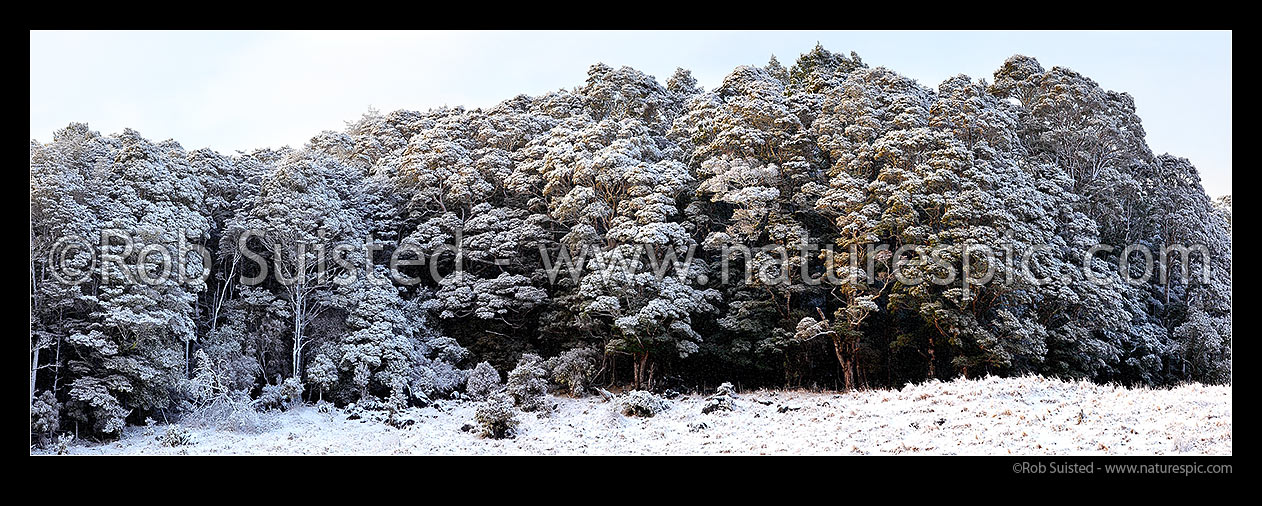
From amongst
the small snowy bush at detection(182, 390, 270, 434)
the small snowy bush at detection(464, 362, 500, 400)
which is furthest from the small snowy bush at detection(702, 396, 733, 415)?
the small snowy bush at detection(182, 390, 270, 434)

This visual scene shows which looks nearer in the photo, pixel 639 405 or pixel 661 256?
pixel 639 405

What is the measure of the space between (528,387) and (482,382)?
1629mm

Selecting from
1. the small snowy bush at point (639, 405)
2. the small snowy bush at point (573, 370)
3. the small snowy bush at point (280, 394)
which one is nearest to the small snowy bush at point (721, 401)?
the small snowy bush at point (639, 405)

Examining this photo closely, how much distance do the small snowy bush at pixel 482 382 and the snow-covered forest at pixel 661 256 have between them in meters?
0.06

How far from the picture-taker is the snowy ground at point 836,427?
11430mm

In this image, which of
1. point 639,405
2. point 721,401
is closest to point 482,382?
point 639,405

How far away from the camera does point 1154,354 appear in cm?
1966

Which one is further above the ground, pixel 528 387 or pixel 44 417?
pixel 44 417

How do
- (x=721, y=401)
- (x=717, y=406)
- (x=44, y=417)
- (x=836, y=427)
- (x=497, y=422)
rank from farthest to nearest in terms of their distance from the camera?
(x=721, y=401)
(x=717, y=406)
(x=497, y=422)
(x=836, y=427)
(x=44, y=417)

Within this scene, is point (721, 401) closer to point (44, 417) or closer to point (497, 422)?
point (497, 422)

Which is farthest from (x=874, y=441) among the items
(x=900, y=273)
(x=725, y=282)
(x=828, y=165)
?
(x=828, y=165)

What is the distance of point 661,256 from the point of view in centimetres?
1938

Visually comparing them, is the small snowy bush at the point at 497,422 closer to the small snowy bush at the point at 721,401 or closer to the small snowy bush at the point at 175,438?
the small snowy bush at the point at 721,401

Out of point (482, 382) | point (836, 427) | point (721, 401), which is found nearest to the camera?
point (836, 427)
